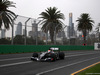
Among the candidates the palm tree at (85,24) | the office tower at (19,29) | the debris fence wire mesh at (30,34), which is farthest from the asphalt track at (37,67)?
the palm tree at (85,24)

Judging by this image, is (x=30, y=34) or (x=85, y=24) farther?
(x=85, y=24)

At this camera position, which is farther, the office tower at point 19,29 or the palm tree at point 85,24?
the palm tree at point 85,24

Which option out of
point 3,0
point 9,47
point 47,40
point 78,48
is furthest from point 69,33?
point 9,47

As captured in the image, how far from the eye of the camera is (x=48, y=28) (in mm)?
32219

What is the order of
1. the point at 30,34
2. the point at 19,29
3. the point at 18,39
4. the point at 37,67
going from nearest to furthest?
1. the point at 37,67
2. the point at 18,39
3. the point at 19,29
4. the point at 30,34

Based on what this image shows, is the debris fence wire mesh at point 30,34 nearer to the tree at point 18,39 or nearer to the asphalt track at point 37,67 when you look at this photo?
the tree at point 18,39

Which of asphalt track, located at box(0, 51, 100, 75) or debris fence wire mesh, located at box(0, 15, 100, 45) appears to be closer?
asphalt track, located at box(0, 51, 100, 75)

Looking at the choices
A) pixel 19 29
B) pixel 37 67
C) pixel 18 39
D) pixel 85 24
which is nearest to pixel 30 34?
pixel 19 29

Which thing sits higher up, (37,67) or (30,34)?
(30,34)

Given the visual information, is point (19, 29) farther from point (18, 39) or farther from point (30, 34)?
point (30, 34)

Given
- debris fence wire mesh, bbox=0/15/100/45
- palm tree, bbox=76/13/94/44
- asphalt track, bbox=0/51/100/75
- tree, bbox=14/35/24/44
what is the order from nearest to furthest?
asphalt track, bbox=0/51/100/75
debris fence wire mesh, bbox=0/15/100/45
tree, bbox=14/35/24/44
palm tree, bbox=76/13/94/44

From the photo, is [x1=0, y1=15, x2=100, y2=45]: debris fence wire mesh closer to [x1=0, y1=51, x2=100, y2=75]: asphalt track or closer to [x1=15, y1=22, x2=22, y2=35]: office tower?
[x1=15, y1=22, x2=22, y2=35]: office tower

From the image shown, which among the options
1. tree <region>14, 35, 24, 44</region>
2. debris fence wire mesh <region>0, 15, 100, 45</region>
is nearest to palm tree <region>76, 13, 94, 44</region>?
debris fence wire mesh <region>0, 15, 100, 45</region>

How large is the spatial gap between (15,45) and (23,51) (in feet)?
6.90
